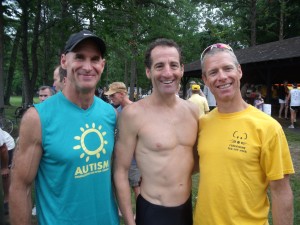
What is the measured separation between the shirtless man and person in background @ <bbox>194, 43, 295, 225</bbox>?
0.27m

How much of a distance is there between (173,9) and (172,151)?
20.9 metres

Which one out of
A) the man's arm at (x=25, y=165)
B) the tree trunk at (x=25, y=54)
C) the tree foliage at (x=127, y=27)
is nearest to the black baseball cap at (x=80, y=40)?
the man's arm at (x=25, y=165)

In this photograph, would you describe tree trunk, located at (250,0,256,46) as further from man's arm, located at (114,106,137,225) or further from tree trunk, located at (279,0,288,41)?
man's arm, located at (114,106,137,225)

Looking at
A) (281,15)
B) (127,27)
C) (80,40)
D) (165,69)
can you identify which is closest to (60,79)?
(165,69)

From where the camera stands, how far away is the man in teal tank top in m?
2.11

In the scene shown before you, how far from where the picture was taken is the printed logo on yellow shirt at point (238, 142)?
2176 mm

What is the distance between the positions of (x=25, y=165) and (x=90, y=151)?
41 centimetres

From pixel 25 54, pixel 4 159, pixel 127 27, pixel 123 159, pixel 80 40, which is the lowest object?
pixel 4 159

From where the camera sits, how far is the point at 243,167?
2.18m

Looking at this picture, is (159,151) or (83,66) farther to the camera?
(159,151)

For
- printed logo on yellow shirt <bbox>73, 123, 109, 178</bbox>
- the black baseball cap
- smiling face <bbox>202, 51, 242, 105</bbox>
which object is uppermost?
the black baseball cap

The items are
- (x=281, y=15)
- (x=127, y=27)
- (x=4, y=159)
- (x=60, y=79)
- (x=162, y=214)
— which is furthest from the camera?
(x=281, y=15)

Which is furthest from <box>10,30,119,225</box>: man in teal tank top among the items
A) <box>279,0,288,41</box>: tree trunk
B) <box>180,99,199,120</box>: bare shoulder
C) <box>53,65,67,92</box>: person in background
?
<box>279,0,288,41</box>: tree trunk

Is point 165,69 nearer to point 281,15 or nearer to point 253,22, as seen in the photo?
point 281,15
